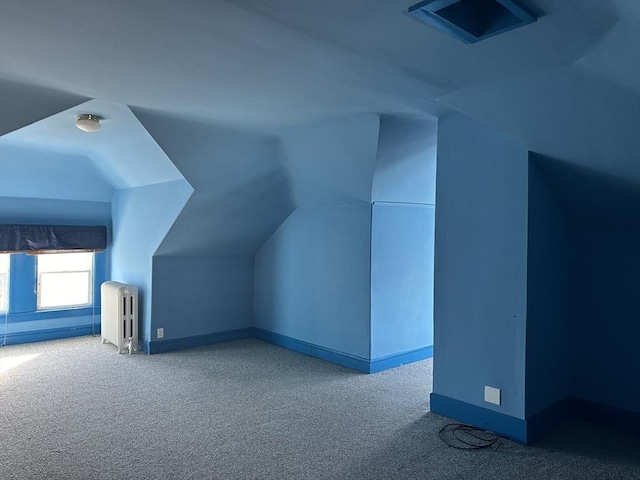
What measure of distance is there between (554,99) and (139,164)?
401 centimetres

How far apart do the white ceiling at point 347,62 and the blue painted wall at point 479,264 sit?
31cm

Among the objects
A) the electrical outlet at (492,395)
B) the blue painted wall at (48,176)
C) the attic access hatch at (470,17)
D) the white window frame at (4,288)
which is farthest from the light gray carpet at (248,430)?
the attic access hatch at (470,17)

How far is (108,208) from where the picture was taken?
20.9 feet

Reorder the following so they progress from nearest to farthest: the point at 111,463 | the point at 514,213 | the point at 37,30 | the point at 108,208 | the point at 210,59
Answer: the point at 37,30
the point at 210,59
the point at 111,463
the point at 514,213
the point at 108,208

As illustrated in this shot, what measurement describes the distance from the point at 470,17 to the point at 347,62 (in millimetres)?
693

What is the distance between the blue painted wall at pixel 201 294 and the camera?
542 centimetres

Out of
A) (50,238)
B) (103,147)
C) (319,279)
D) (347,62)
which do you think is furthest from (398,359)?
(50,238)

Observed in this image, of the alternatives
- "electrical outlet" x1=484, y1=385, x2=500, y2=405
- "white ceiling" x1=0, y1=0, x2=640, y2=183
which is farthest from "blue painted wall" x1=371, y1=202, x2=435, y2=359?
"white ceiling" x1=0, y1=0, x2=640, y2=183

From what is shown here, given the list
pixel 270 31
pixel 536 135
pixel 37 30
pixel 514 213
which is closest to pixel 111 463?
pixel 37 30

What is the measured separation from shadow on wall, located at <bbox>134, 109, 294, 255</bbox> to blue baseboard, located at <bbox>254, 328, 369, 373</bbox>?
1100 mm

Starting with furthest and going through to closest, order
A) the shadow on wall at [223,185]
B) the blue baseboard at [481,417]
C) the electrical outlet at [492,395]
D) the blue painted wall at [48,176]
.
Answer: the blue painted wall at [48,176] → the shadow on wall at [223,185] → the electrical outlet at [492,395] → the blue baseboard at [481,417]

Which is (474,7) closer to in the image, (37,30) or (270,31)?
(270,31)

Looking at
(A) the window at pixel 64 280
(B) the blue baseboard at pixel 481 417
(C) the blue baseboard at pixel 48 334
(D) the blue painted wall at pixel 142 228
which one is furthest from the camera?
(A) the window at pixel 64 280

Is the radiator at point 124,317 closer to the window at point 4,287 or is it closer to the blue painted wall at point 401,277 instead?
the window at point 4,287
